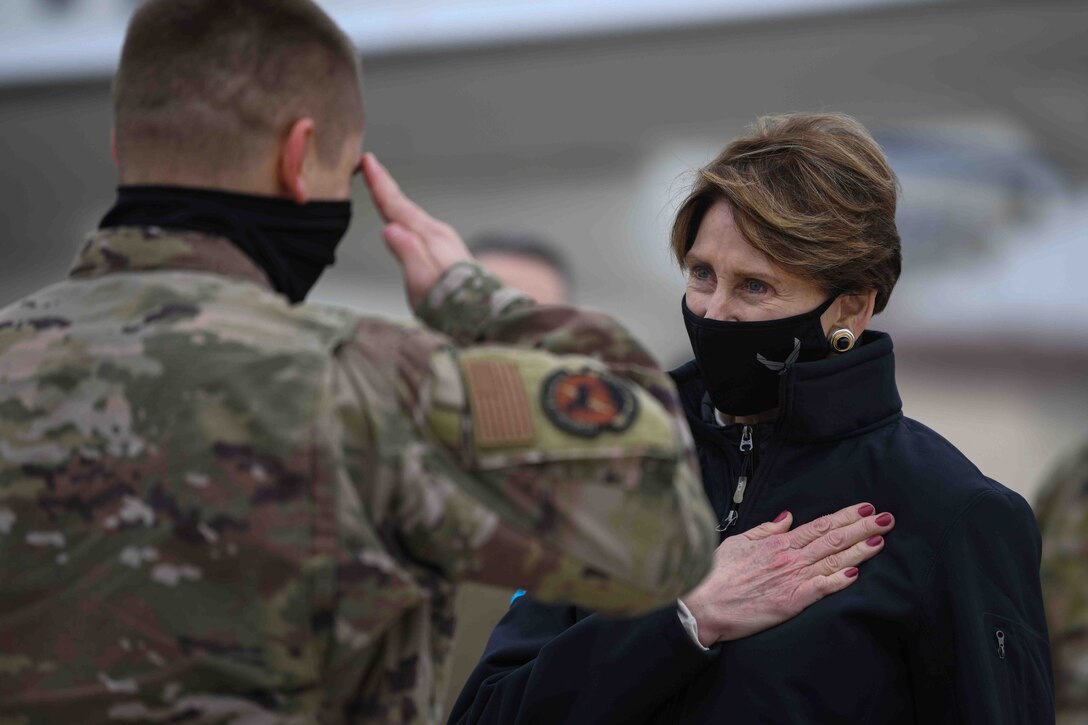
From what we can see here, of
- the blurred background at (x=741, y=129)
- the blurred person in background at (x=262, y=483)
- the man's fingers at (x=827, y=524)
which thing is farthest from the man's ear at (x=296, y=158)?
the blurred background at (x=741, y=129)

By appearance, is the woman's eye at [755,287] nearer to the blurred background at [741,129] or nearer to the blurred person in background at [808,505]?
the blurred person in background at [808,505]

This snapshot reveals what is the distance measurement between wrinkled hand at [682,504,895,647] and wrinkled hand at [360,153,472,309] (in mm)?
787

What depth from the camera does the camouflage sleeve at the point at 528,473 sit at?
123 cm

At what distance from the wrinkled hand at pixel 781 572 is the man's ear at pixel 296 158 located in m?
0.96

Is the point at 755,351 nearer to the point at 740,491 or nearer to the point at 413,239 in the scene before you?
the point at 740,491

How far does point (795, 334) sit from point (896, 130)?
7.57ft

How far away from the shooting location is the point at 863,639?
1.89 metres

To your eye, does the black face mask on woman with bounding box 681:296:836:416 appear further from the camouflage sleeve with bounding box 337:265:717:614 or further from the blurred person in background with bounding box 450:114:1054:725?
the camouflage sleeve with bounding box 337:265:717:614

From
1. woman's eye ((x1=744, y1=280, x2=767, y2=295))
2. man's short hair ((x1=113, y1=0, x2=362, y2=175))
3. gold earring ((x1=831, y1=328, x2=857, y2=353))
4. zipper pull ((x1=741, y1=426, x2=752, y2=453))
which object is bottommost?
zipper pull ((x1=741, y1=426, x2=752, y2=453))

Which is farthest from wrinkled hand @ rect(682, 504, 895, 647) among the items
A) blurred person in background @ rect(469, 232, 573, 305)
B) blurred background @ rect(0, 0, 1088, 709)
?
blurred person in background @ rect(469, 232, 573, 305)

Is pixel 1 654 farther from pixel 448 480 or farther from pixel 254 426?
pixel 448 480

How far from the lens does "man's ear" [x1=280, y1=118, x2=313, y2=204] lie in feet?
4.42

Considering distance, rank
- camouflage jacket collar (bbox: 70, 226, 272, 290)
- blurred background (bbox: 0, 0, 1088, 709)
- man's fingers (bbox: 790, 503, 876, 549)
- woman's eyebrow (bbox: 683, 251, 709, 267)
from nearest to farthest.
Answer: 1. camouflage jacket collar (bbox: 70, 226, 272, 290)
2. man's fingers (bbox: 790, 503, 876, 549)
3. woman's eyebrow (bbox: 683, 251, 709, 267)
4. blurred background (bbox: 0, 0, 1088, 709)

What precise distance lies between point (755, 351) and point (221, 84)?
43.2 inches
